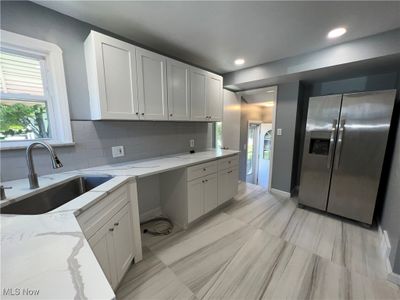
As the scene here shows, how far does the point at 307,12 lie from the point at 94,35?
6.49 feet

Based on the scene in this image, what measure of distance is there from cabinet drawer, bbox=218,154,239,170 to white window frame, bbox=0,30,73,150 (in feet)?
5.97

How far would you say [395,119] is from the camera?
2.08 m

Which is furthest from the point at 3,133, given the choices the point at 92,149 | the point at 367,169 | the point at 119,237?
the point at 367,169

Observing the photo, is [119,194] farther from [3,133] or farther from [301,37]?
[301,37]

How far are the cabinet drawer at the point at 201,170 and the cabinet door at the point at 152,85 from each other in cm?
75

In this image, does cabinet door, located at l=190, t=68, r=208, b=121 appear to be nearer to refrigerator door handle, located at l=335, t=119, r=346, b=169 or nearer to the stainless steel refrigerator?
A: the stainless steel refrigerator

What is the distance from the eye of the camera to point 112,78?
1.66 meters

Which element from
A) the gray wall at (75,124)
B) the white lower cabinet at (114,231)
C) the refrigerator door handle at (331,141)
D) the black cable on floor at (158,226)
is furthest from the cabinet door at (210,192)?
the refrigerator door handle at (331,141)

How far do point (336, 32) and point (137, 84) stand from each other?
224 centimetres

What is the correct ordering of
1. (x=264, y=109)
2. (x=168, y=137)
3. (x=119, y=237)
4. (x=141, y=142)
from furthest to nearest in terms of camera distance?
(x=264, y=109) < (x=168, y=137) < (x=141, y=142) < (x=119, y=237)

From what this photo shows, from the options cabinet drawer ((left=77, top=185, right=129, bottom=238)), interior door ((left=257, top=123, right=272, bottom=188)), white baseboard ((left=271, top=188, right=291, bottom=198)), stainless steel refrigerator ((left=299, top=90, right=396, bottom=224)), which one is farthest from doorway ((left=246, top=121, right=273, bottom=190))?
cabinet drawer ((left=77, top=185, right=129, bottom=238))

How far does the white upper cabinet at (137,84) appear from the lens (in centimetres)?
160

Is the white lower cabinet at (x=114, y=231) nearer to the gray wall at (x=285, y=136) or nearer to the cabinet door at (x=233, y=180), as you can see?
the cabinet door at (x=233, y=180)

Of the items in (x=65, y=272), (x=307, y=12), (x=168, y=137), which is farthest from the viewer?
(x=168, y=137)
